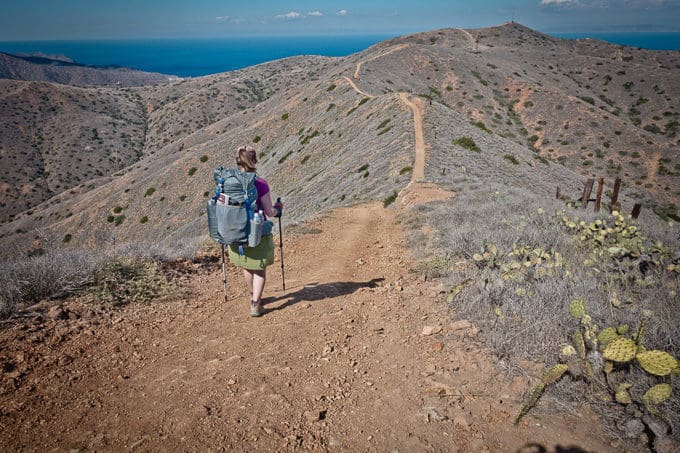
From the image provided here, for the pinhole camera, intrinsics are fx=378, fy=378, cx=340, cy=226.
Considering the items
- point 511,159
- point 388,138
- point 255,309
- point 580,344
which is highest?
point 580,344

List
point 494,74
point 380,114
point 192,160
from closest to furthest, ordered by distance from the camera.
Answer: point 380,114 → point 192,160 → point 494,74

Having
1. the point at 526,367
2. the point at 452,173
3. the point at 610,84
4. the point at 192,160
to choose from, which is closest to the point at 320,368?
the point at 526,367

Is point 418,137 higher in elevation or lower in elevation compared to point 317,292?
higher

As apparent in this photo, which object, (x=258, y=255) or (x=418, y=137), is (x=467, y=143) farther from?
(x=258, y=255)

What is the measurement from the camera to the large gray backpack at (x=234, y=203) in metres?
6.07

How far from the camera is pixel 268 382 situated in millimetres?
4805

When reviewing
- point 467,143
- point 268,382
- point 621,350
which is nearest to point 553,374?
point 621,350

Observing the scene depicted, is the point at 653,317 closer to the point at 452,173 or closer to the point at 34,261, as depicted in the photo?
the point at 34,261

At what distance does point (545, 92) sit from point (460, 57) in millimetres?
21962

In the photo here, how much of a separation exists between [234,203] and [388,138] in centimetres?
2714

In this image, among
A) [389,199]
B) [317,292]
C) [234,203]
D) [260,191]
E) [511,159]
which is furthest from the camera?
[511,159]

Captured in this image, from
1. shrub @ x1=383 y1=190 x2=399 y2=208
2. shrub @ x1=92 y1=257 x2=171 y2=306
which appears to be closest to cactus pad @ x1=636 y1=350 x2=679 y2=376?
shrub @ x1=92 y1=257 x2=171 y2=306

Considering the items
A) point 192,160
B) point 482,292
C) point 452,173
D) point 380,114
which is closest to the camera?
point 482,292

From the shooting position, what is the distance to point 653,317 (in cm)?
483
